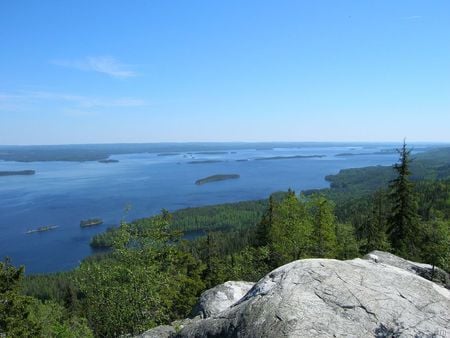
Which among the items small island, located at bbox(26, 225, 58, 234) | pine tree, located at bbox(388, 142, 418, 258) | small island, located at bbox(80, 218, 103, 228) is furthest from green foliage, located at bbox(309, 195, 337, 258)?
small island, located at bbox(26, 225, 58, 234)

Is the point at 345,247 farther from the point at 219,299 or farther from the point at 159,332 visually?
the point at 159,332

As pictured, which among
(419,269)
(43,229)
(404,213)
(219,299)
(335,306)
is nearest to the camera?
(335,306)

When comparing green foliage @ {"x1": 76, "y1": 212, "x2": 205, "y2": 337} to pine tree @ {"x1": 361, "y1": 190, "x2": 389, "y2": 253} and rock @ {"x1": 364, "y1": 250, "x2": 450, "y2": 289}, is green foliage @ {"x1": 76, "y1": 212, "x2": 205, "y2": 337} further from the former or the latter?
pine tree @ {"x1": 361, "y1": 190, "x2": 389, "y2": 253}

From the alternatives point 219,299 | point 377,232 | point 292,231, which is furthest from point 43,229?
point 219,299

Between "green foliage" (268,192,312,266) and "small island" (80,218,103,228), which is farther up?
"green foliage" (268,192,312,266)

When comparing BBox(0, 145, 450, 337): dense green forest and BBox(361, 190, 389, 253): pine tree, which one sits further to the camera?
BBox(361, 190, 389, 253): pine tree

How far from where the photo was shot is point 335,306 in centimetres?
1253

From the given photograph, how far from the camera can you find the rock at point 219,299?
21750 mm

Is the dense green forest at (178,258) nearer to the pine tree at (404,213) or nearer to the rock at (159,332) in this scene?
the pine tree at (404,213)

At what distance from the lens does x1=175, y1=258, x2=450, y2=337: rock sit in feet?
38.0

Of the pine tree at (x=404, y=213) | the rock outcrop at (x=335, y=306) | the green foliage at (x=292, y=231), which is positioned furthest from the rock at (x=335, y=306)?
the pine tree at (x=404, y=213)

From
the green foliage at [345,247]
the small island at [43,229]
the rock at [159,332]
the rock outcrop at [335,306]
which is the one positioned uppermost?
the rock outcrop at [335,306]

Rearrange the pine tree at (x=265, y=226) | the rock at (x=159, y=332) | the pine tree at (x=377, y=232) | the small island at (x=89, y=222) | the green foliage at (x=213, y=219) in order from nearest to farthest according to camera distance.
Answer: the rock at (x=159, y=332), the pine tree at (x=377, y=232), the pine tree at (x=265, y=226), the small island at (x=89, y=222), the green foliage at (x=213, y=219)

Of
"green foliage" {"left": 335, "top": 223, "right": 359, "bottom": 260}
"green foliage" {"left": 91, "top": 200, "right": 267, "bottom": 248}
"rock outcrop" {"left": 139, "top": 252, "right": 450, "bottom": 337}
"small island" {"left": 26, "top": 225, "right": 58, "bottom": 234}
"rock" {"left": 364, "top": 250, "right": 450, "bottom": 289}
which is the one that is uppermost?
"rock outcrop" {"left": 139, "top": 252, "right": 450, "bottom": 337}
